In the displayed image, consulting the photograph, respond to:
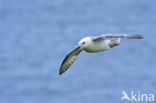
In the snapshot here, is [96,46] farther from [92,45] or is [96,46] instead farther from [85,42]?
[85,42]

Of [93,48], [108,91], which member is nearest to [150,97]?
[108,91]

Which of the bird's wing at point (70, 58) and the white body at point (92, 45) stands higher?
the bird's wing at point (70, 58)

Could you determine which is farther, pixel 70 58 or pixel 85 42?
pixel 70 58

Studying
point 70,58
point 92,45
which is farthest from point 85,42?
point 70,58

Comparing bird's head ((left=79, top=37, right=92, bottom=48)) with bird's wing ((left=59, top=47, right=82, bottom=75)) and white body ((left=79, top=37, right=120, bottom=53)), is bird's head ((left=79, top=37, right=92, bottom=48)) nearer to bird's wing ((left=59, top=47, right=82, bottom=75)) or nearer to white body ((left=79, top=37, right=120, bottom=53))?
white body ((left=79, top=37, right=120, bottom=53))

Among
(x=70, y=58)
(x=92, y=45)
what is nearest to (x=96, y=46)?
(x=92, y=45)

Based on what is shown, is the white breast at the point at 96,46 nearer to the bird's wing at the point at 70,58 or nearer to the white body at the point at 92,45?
the white body at the point at 92,45

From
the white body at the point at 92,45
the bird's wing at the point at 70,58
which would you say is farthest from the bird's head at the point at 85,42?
the bird's wing at the point at 70,58

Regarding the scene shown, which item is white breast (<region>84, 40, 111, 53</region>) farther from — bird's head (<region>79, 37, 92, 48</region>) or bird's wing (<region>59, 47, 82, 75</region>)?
bird's wing (<region>59, 47, 82, 75</region>)

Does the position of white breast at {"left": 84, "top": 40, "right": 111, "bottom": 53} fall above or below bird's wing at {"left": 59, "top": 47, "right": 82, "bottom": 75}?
below

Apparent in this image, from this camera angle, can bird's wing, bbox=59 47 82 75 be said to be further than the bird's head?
Yes

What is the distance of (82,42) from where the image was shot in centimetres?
625

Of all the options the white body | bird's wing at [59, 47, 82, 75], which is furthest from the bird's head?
bird's wing at [59, 47, 82, 75]

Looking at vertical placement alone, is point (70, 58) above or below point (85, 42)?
above
